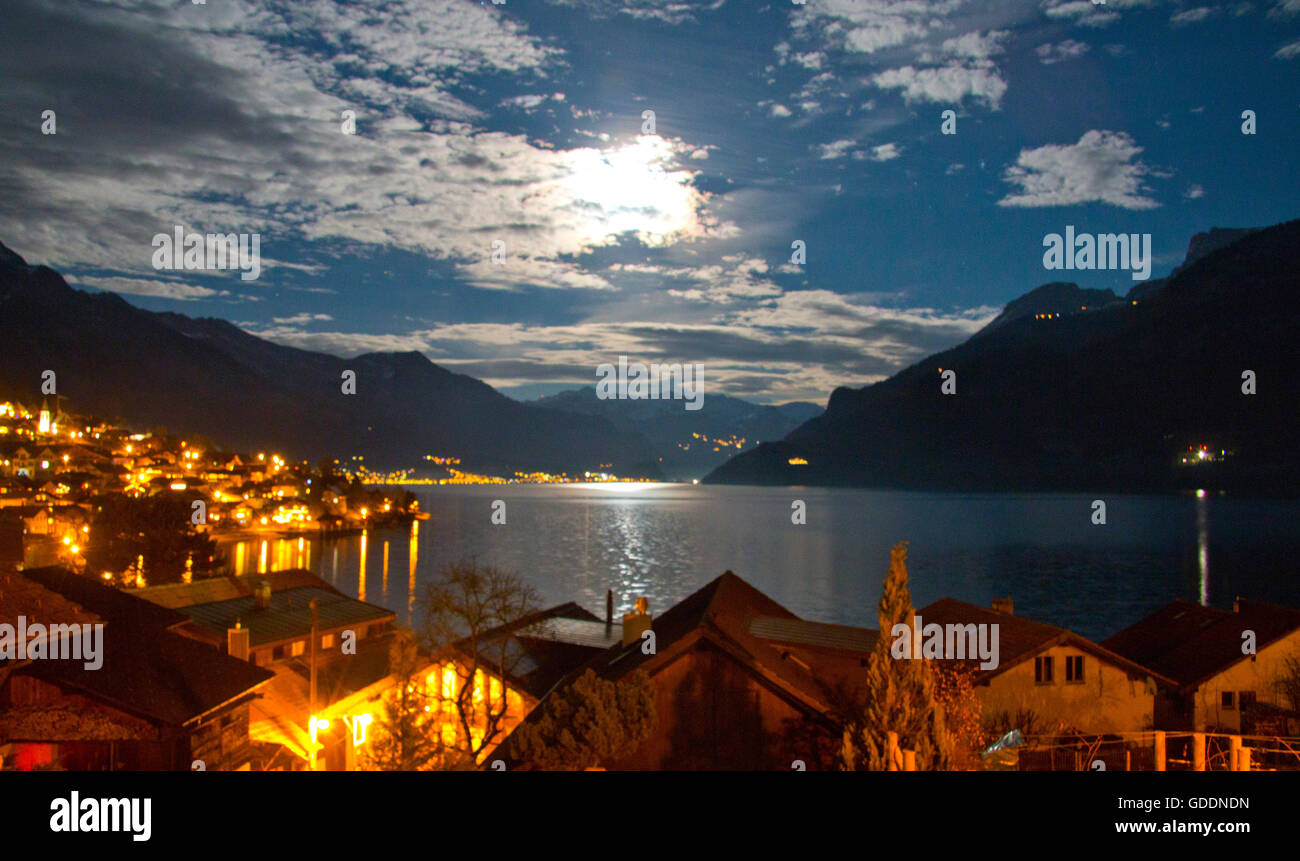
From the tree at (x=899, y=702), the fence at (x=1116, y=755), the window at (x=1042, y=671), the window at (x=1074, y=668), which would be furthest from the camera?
the window at (x=1074, y=668)

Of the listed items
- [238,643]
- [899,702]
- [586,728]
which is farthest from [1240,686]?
[238,643]

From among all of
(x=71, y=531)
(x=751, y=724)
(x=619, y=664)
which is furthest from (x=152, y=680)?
(x=71, y=531)

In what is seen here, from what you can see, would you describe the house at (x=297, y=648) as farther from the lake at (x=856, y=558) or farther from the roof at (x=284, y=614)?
the lake at (x=856, y=558)

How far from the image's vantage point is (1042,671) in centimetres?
2591

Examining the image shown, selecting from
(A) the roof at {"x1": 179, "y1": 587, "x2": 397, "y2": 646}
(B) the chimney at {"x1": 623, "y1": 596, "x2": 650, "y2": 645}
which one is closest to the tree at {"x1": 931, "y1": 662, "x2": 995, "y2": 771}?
(B) the chimney at {"x1": 623, "y1": 596, "x2": 650, "y2": 645}

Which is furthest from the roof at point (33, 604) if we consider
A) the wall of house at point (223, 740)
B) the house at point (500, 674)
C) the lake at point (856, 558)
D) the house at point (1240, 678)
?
the lake at point (856, 558)

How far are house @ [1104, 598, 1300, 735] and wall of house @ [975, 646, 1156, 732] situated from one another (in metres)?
1.11

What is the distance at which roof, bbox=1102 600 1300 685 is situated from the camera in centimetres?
2811

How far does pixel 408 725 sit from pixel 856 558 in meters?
80.1

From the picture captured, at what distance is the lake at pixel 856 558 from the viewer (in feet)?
232

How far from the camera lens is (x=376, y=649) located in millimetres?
38250

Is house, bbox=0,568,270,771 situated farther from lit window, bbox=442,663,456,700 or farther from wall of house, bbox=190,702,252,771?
lit window, bbox=442,663,456,700

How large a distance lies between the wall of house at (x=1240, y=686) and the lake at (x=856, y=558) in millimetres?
27694
